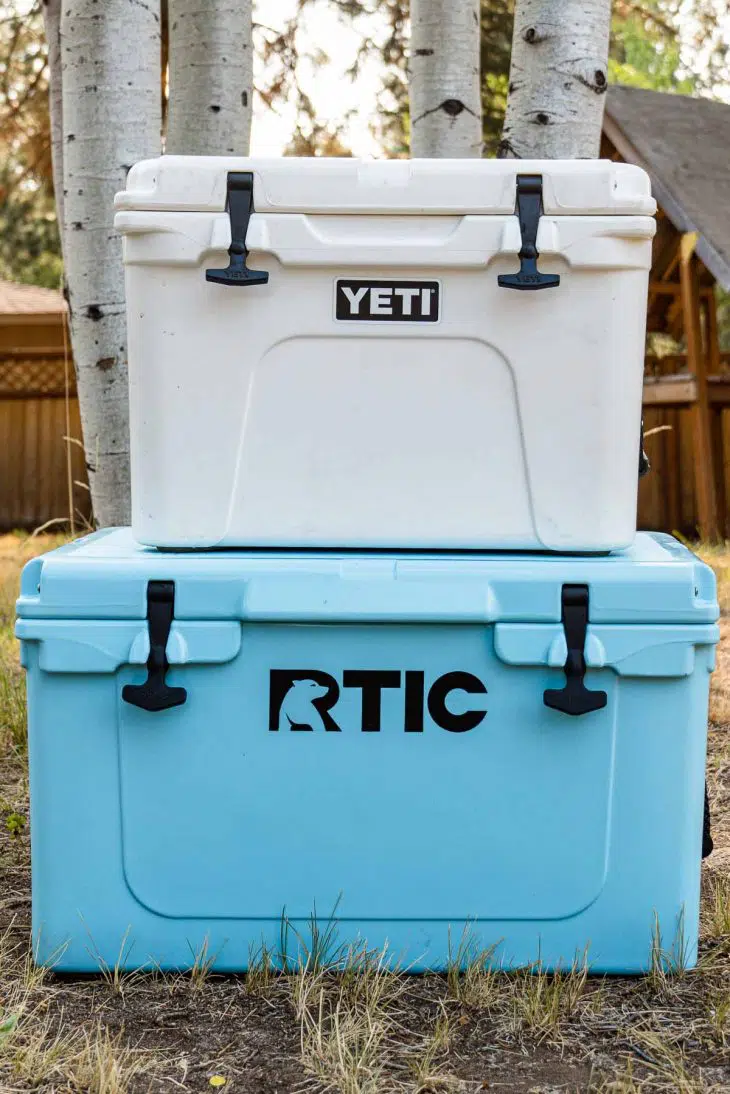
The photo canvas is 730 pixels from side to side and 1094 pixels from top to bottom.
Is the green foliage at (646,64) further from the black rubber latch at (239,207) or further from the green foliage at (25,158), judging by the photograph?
the black rubber latch at (239,207)

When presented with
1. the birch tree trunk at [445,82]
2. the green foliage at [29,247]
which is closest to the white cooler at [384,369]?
the birch tree trunk at [445,82]

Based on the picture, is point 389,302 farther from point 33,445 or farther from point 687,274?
point 33,445

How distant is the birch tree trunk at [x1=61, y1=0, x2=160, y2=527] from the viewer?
9.61ft

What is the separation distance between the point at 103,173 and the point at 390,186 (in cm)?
144

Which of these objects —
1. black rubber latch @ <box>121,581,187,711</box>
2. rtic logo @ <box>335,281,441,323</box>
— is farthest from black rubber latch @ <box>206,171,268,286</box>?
black rubber latch @ <box>121,581,187,711</box>

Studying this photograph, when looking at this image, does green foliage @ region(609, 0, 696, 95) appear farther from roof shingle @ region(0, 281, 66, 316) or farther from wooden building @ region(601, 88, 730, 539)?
roof shingle @ region(0, 281, 66, 316)

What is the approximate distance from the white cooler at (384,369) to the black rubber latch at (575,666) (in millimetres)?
133

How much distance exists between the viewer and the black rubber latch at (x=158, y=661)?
1.79 m

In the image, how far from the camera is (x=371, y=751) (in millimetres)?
1835

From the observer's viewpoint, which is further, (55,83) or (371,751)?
→ (55,83)

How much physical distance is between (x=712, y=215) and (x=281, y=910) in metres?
6.54

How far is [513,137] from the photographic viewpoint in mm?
2975

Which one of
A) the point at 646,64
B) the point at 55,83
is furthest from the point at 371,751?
the point at 646,64

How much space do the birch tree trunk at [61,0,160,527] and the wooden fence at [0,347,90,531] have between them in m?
6.88
